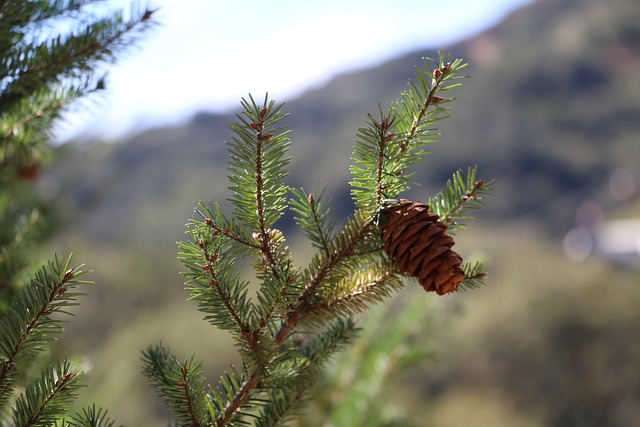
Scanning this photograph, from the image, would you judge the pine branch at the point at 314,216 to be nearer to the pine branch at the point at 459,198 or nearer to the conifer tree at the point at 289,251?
the conifer tree at the point at 289,251

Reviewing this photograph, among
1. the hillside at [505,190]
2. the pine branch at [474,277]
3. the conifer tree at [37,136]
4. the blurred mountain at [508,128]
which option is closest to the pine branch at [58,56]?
the conifer tree at [37,136]

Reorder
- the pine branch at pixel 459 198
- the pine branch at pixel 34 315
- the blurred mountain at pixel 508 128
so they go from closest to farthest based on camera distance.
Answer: the pine branch at pixel 34 315 → the pine branch at pixel 459 198 → the blurred mountain at pixel 508 128

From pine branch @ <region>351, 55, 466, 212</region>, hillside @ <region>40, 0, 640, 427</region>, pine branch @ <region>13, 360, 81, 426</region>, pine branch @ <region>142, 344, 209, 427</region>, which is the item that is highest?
hillside @ <region>40, 0, 640, 427</region>

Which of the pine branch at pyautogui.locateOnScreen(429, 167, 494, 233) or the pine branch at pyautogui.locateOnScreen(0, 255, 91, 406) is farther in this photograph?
the pine branch at pyautogui.locateOnScreen(429, 167, 494, 233)

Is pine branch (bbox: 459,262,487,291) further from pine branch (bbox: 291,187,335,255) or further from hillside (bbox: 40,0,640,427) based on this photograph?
hillside (bbox: 40,0,640,427)

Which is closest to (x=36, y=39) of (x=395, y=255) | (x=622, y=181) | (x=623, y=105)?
(x=395, y=255)

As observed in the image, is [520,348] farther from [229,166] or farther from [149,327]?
[229,166]

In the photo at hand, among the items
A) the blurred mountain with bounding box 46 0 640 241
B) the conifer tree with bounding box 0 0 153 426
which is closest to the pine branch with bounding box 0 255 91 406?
the conifer tree with bounding box 0 0 153 426
